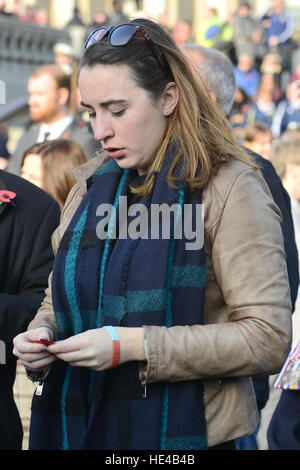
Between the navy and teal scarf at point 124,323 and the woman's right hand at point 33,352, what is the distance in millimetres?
111

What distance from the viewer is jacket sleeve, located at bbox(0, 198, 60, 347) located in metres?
2.99

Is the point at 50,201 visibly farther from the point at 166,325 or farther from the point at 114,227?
the point at 166,325

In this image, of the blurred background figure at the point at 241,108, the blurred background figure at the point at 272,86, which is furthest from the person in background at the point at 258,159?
the blurred background figure at the point at 272,86

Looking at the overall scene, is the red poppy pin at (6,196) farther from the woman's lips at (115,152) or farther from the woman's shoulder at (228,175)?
the woman's shoulder at (228,175)

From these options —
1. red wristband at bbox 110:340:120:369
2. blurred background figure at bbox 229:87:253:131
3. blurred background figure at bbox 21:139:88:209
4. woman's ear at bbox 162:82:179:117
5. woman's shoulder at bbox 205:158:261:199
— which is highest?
blurred background figure at bbox 229:87:253:131

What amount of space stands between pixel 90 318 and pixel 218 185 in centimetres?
51

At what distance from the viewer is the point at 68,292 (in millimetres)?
2453

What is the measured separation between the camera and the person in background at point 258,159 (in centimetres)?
366

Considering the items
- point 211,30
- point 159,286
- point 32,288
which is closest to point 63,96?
point 32,288

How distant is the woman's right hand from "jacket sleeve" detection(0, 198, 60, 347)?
573 millimetres

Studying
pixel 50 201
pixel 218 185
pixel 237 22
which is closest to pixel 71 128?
pixel 50 201

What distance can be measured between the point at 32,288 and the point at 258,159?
1007 mm

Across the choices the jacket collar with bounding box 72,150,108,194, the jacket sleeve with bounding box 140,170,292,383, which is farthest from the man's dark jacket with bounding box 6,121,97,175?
the jacket sleeve with bounding box 140,170,292,383

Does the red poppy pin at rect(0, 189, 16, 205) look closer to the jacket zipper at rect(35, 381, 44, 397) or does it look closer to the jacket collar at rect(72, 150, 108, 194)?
the jacket collar at rect(72, 150, 108, 194)
